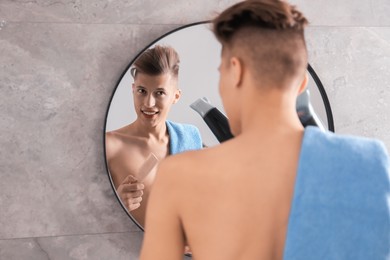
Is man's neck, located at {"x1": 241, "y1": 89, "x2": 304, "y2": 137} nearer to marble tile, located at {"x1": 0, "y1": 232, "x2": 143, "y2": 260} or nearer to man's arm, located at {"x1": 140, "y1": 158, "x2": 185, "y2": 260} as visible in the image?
man's arm, located at {"x1": 140, "y1": 158, "x2": 185, "y2": 260}

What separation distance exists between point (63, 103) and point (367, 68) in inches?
41.1

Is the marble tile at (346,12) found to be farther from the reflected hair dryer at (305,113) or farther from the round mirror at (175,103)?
the reflected hair dryer at (305,113)

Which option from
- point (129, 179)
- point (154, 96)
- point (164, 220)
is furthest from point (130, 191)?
point (164, 220)

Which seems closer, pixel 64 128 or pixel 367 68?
pixel 64 128

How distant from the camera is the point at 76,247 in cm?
204

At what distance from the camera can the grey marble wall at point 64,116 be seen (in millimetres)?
1994

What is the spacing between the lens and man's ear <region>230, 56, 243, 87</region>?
3.86ft

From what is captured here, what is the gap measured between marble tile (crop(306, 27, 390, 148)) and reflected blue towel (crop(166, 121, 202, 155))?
490mm

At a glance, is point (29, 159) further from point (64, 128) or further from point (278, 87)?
point (278, 87)

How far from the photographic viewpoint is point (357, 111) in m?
2.26

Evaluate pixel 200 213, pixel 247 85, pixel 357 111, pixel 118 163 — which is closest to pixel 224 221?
pixel 200 213

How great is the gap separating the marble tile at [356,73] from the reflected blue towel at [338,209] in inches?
43.1

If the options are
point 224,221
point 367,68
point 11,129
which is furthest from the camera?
point 367,68

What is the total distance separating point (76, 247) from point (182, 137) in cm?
48
